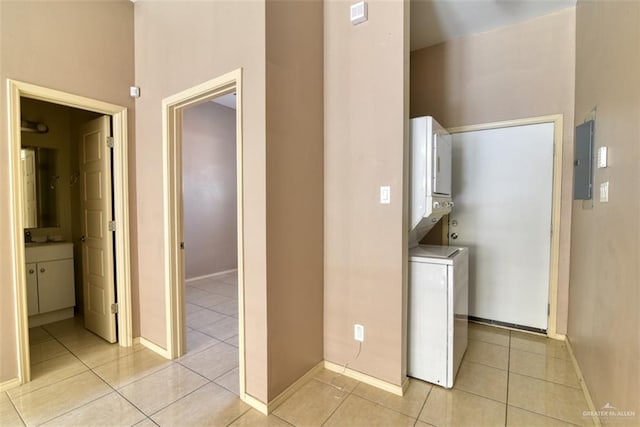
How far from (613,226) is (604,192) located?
26 cm

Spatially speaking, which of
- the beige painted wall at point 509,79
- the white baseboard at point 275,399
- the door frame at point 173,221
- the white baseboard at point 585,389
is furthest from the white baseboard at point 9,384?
the beige painted wall at point 509,79

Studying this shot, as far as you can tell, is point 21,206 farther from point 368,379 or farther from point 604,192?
point 604,192

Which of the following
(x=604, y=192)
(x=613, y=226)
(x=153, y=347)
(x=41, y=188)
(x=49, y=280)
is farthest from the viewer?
(x=41, y=188)

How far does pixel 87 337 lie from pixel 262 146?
268 centimetres

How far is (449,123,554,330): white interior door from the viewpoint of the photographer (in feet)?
9.31

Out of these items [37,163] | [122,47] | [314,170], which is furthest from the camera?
[37,163]

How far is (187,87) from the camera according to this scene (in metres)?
2.23

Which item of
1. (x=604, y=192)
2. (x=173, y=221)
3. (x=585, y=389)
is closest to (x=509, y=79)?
(x=604, y=192)

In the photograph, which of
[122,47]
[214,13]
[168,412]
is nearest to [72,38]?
[122,47]

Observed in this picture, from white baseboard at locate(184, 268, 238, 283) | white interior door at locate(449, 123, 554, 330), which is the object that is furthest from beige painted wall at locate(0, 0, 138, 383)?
white interior door at locate(449, 123, 554, 330)

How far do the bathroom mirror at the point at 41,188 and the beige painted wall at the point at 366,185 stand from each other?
3200 mm

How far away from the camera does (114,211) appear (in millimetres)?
2619

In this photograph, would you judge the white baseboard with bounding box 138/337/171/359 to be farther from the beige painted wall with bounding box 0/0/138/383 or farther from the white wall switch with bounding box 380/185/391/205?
the white wall switch with bounding box 380/185/391/205

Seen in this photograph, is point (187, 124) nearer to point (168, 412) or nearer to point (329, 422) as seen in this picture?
point (168, 412)
